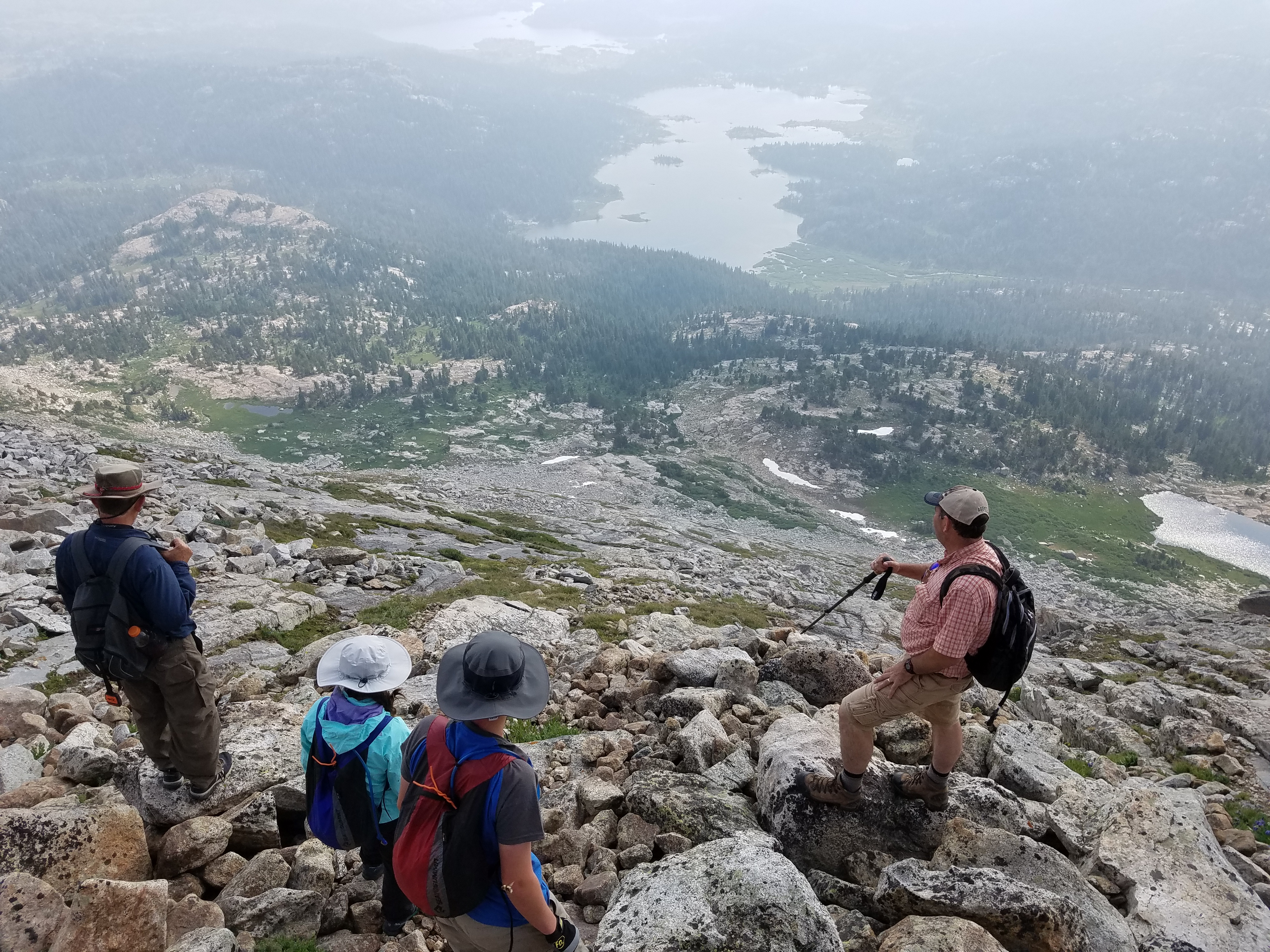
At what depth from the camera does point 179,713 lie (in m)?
7.18

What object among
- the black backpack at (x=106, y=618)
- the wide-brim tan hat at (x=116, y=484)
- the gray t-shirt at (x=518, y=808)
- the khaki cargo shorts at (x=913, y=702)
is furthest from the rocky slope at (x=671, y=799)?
the wide-brim tan hat at (x=116, y=484)

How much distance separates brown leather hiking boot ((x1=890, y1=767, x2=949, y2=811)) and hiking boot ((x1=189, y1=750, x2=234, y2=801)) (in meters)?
7.55

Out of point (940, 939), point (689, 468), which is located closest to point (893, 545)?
point (689, 468)

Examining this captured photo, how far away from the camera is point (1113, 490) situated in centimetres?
13312

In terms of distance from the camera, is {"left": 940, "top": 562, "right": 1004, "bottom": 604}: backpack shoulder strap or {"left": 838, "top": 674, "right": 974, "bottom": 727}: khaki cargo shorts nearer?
{"left": 940, "top": 562, "right": 1004, "bottom": 604}: backpack shoulder strap

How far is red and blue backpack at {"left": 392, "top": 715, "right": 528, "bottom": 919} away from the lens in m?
4.02

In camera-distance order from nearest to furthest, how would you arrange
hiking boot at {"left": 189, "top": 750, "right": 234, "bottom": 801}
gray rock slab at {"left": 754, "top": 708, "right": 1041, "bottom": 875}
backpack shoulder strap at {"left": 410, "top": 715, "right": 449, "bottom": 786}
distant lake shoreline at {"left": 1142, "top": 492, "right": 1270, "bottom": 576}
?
backpack shoulder strap at {"left": 410, "top": 715, "right": 449, "bottom": 786} → gray rock slab at {"left": 754, "top": 708, "right": 1041, "bottom": 875} → hiking boot at {"left": 189, "top": 750, "right": 234, "bottom": 801} → distant lake shoreline at {"left": 1142, "top": 492, "right": 1270, "bottom": 576}

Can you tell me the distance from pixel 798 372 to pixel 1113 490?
247 ft

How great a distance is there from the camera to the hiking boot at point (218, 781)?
23.6 feet

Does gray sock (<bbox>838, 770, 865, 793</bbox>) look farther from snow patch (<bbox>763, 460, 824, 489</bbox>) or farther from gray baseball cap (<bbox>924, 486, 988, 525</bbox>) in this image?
snow patch (<bbox>763, 460, 824, 489</bbox>)

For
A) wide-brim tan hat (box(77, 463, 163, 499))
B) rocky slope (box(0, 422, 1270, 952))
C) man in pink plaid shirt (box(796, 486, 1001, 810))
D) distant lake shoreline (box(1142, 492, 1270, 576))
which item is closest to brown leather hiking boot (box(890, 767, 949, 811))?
man in pink plaid shirt (box(796, 486, 1001, 810))

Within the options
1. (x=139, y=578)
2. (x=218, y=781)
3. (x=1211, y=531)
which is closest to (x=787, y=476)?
(x=1211, y=531)

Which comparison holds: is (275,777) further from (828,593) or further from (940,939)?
(828,593)

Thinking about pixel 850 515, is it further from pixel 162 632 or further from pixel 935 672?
pixel 162 632
